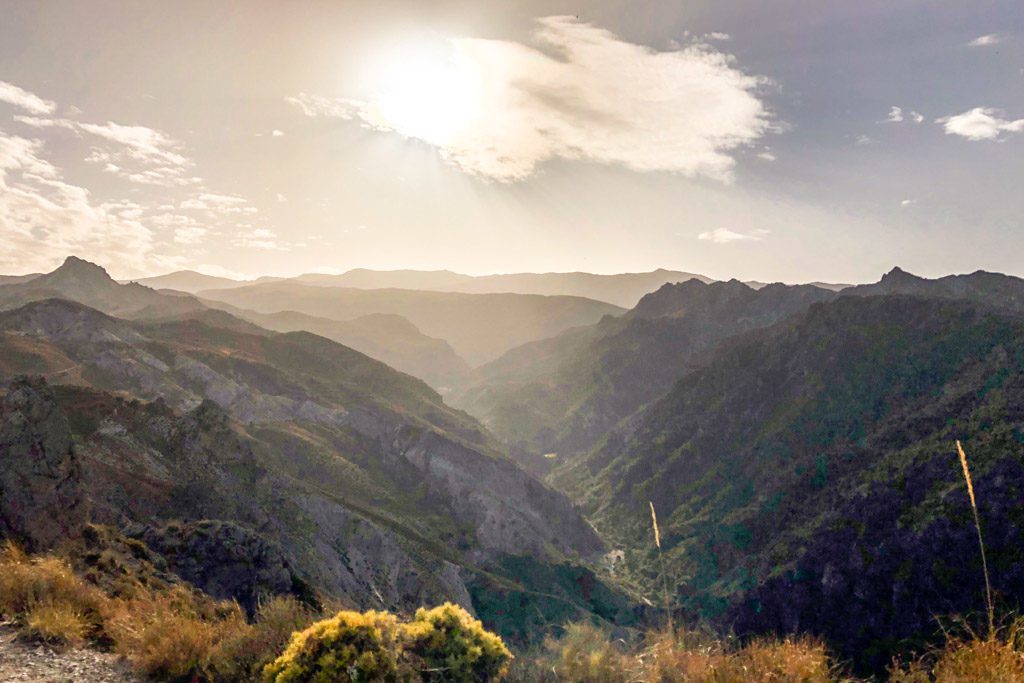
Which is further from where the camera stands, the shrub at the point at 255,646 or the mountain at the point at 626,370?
the mountain at the point at 626,370

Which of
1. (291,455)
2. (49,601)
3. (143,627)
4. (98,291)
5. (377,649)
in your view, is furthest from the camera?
(98,291)

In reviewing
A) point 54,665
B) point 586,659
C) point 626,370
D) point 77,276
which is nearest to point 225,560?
point 54,665

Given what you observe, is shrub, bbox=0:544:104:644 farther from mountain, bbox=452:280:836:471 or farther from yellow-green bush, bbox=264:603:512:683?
mountain, bbox=452:280:836:471

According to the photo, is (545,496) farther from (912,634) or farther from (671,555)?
(912,634)

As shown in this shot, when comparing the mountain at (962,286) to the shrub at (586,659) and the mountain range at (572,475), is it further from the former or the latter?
the shrub at (586,659)

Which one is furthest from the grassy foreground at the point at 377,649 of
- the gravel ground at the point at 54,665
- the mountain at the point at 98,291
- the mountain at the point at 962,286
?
the mountain at the point at 98,291

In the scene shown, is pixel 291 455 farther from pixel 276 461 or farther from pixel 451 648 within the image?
pixel 451 648
